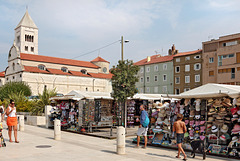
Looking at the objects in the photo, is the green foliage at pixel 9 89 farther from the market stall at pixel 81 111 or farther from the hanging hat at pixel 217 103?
the hanging hat at pixel 217 103

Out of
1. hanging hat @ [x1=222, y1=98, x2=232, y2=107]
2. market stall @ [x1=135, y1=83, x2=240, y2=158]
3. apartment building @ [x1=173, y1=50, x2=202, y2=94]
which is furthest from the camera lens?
apartment building @ [x1=173, y1=50, x2=202, y2=94]

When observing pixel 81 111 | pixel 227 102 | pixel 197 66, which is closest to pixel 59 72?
pixel 197 66

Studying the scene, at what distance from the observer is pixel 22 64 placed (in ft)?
238

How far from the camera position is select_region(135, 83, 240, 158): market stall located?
31.2 feet

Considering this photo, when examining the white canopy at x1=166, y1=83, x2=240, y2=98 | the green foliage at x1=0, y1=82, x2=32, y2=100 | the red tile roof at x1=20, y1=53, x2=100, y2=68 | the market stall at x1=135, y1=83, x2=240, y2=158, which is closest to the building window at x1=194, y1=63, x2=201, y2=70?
the green foliage at x1=0, y1=82, x2=32, y2=100

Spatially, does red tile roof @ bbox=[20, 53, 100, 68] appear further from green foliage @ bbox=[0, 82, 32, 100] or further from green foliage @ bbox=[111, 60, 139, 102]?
green foliage @ bbox=[111, 60, 139, 102]

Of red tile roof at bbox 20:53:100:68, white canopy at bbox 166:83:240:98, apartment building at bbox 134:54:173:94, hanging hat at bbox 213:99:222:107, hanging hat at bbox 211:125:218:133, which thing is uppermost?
red tile roof at bbox 20:53:100:68

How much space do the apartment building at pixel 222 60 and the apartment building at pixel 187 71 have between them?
1.85m

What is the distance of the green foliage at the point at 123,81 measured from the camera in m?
16.8

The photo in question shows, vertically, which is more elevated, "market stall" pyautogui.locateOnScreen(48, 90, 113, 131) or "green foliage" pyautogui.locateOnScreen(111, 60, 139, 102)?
"green foliage" pyautogui.locateOnScreen(111, 60, 139, 102)

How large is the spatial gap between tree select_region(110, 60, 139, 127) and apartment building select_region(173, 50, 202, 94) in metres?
39.7

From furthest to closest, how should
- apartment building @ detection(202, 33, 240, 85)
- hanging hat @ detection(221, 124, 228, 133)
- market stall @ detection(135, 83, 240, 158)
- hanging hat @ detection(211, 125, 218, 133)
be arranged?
apartment building @ detection(202, 33, 240, 85)
hanging hat @ detection(211, 125, 218, 133)
hanging hat @ detection(221, 124, 228, 133)
market stall @ detection(135, 83, 240, 158)

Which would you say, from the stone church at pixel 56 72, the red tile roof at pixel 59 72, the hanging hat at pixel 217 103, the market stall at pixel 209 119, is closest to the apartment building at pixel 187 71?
the stone church at pixel 56 72

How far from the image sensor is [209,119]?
1059 centimetres
